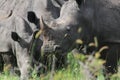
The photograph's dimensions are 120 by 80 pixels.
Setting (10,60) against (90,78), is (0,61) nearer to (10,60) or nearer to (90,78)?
(10,60)

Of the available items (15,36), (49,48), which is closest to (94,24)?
(49,48)

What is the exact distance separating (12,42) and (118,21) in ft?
6.34

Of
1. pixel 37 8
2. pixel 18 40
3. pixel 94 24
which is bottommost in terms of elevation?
pixel 18 40

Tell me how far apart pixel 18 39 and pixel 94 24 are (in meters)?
1.34

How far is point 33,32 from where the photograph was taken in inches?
306

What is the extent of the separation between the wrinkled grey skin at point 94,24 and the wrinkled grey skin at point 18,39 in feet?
3.03

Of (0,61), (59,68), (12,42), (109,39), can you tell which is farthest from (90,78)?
(0,61)

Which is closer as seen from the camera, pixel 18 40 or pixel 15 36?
pixel 15 36

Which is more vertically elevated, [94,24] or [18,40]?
[94,24]

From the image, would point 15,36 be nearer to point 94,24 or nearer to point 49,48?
point 94,24

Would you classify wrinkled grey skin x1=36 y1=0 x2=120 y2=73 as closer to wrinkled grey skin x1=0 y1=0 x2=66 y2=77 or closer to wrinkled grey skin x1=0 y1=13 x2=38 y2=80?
wrinkled grey skin x1=0 y1=13 x2=38 y2=80

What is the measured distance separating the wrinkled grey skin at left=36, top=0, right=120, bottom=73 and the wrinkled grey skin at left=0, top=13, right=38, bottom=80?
924 mm

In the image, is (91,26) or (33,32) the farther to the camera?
(33,32)

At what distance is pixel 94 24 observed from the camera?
7086mm
